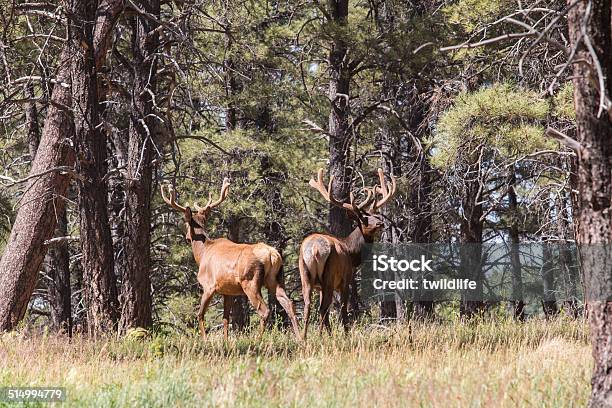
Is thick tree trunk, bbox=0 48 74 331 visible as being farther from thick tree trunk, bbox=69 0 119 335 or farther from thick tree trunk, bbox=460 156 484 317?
thick tree trunk, bbox=460 156 484 317

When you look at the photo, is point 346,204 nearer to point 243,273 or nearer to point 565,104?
point 243,273

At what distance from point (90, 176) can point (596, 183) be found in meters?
6.31

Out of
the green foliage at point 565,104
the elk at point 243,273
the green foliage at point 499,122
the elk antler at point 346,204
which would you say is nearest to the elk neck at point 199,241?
the elk at point 243,273

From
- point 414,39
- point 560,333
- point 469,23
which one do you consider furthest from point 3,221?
point 560,333

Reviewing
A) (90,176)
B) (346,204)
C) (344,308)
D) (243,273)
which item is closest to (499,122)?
(346,204)

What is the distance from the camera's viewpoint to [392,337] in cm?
961

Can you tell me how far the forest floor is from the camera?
5.54 m

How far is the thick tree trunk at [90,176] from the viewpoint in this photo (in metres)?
9.56

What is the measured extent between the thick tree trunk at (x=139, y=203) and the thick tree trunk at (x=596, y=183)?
246 inches

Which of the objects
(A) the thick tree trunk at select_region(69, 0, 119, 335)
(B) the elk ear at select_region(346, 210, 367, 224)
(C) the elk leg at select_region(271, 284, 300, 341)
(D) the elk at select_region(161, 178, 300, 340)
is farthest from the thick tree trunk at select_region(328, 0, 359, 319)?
(A) the thick tree trunk at select_region(69, 0, 119, 335)

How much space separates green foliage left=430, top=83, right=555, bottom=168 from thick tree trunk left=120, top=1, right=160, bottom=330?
4074mm

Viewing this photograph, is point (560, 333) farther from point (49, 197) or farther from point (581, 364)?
point (49, 197)

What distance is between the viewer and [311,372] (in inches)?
258

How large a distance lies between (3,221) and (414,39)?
27.9 ft
